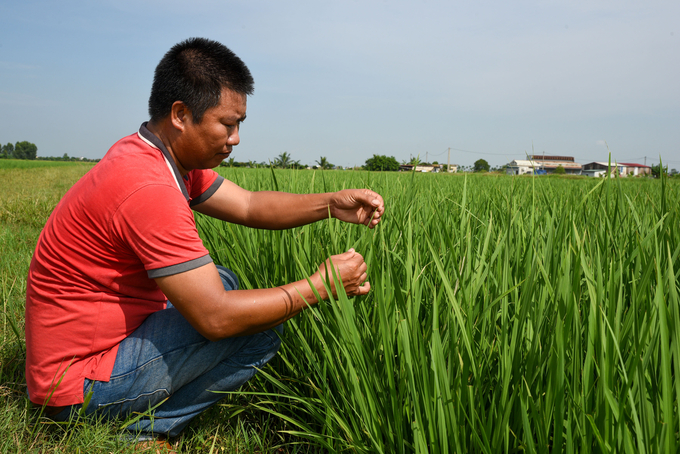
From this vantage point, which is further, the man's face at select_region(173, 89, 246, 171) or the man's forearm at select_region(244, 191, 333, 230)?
the man's forearm at select_region(244, 191, 333, 230)

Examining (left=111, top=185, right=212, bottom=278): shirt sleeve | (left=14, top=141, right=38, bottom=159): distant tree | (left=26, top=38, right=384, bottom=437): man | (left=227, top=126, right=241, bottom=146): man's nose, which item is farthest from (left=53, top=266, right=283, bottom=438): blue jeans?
(left=14, top=141, right=38, bottom=159): distant tree

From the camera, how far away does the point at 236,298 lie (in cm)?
104

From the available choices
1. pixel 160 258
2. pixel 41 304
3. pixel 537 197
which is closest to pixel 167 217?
pixel 160 258

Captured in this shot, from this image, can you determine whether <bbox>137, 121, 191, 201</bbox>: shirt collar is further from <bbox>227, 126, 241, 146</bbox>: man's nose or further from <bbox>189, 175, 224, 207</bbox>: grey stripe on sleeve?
<bbox>189, 175, 224, 207</bbox>: grey stripe on sleeve

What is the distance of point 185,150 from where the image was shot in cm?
121

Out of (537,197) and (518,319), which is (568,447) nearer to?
(518,319)

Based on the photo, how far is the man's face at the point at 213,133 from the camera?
3.84ft

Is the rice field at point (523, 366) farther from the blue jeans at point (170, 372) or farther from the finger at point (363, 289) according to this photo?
the blue jeans at point (170, 372)

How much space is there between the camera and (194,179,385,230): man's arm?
58.5 inches

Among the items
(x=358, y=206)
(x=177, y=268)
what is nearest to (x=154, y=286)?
(x=177, y=268)

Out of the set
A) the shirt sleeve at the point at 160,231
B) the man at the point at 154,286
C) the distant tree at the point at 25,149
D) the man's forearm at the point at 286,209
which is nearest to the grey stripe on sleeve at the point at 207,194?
the man's forearm at the point at 286,209

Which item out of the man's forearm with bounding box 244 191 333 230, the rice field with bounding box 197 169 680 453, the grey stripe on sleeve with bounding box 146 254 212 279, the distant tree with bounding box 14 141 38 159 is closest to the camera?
the rice field with bounding box 197 169 680 453

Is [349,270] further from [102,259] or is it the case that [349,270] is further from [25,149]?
[25,149]

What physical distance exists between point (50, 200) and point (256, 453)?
210 inches
